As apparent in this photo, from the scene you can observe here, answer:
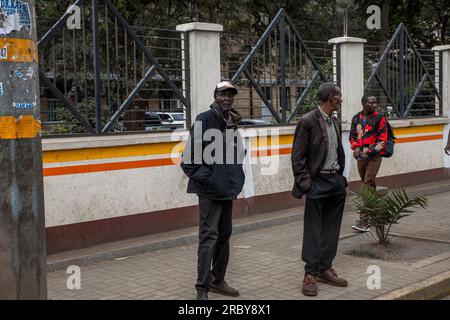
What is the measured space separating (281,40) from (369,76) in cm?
243

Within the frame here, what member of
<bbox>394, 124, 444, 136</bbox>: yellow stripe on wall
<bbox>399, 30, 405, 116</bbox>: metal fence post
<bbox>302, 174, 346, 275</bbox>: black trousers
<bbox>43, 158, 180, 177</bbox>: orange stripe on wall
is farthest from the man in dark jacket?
<bbox>399, 30, 405, 116</bbox>: metal fence post

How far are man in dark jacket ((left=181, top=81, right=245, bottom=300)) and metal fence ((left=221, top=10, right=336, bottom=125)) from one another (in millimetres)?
3437

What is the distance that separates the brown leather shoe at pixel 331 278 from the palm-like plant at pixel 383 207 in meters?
1.48

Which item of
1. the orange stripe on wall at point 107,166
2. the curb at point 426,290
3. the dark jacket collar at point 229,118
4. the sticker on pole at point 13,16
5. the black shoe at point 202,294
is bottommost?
the curb at point 426,290

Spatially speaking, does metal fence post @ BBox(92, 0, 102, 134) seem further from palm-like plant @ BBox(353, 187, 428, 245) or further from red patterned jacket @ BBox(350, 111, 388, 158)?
red patterned jacket @ BBox(350, 111, 388, 158)

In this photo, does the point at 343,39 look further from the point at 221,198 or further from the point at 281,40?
the point at 221,198

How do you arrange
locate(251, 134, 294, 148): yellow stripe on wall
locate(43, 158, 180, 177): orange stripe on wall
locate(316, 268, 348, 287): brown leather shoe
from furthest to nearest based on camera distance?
locate(251, 134, 294, 148): yellow stripe on wall
locate(43, 158, 180, 177): orange stripe on wall
locate(316, 268, 348, 287): brown leather shoe

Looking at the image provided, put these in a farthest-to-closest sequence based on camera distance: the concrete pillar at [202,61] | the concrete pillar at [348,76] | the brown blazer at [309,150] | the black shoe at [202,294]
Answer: the concrete pillar at [348,76]
the concrete pillar at [202,61]
the brown blazer at [309,150]
the black shoe at [202,294]

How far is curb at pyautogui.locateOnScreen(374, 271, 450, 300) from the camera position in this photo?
5.59m

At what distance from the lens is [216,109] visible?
5.52 metres

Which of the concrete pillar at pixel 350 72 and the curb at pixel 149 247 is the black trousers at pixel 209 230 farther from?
the concrete pillar at pixel 350 72

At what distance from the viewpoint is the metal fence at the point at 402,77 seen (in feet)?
37.7

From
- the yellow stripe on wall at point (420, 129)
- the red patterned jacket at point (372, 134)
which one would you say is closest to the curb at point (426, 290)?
the red patterned jacket at point (372, 134)

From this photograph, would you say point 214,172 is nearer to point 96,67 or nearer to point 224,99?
point 224,99
